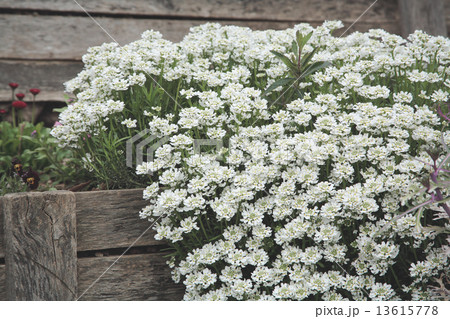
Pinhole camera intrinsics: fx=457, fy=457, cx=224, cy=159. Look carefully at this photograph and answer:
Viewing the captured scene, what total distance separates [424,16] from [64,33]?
10.1 feet

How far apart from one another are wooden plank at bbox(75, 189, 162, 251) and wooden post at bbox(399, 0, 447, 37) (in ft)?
10.3

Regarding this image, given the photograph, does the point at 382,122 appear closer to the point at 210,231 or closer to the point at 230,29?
the point at 210,231

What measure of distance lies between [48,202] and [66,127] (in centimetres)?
37

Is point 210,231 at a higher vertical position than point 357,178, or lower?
lower

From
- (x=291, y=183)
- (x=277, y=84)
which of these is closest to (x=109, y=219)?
(x=291, y=183)

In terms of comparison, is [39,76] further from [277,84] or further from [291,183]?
[291,183]

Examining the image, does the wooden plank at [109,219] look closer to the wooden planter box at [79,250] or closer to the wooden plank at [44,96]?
the wooden planter box at [79,250]

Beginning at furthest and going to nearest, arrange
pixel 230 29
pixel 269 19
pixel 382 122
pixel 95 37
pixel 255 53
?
pixel 269 19 → pixel 95 37 → pixel 230 29 → pixel 255 53 → pixel 382 122

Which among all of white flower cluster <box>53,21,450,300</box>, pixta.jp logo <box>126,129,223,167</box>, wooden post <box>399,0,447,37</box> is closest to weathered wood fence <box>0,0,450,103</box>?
wooden post <box>399,0,447,37</box>

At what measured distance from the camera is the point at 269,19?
158 inches

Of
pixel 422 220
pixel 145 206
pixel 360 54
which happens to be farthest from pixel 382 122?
pixel 145 206

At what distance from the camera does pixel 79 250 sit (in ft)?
6.78

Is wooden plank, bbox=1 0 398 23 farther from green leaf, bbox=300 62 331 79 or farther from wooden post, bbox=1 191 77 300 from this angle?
wooden post, bbox=1 191 77 300

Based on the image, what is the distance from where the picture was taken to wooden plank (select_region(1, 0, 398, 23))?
3.61 metres
